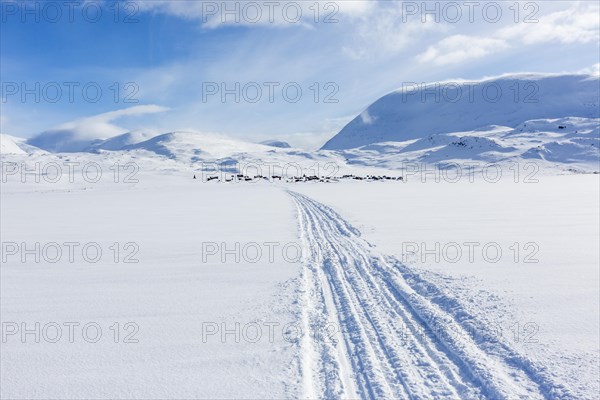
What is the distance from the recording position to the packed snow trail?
13.7 ft

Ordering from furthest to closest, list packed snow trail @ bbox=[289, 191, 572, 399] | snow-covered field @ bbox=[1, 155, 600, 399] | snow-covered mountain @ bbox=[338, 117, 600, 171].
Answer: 1. snow-covered mountain @ bbox=[338, 117, 600, 171]
2. snow-covered field @ bbox=[1, 155, 600, 399]
3. packed snow trail @ bbox=[289, 191, 572, 399]

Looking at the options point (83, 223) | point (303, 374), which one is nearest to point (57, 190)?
point (83, 223)

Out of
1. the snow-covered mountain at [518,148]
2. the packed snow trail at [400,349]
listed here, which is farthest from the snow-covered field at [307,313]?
the snow-covered mountain at [518,148]

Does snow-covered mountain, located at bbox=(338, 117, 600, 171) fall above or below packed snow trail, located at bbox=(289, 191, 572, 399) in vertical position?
above

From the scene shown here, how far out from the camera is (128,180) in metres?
60.6

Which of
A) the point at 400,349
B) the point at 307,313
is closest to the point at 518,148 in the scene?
the point at 307,313

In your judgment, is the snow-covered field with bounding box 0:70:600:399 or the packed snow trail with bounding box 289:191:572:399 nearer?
the packed snow trail with bounding box 289:191:572:399

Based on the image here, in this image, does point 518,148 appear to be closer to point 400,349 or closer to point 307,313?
point 307,313

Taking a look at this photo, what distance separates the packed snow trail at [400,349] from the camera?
13.7 feet

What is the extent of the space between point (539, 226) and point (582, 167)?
361 ft

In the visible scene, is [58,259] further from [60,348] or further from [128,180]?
[128,180]

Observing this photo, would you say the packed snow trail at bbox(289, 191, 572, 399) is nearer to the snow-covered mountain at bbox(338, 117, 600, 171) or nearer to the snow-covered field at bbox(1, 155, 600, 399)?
the snow-covered field at bbox(1, 155, 600, 399)

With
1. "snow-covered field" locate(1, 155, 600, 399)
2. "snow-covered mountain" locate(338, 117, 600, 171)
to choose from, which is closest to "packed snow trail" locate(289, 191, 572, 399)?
"snow-covered field" locate(1, 155, 600, 399)

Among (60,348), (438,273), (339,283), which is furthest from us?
(438,273)
